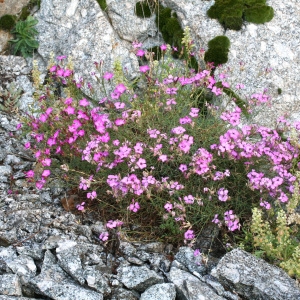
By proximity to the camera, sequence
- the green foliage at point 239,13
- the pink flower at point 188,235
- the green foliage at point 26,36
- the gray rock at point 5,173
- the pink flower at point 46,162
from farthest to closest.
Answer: the green foliage at point 26,36
the green foliage at point 239,13
the gray rock at point 5,173
the pink flower at point 46,162
the pink flower at point 188,235

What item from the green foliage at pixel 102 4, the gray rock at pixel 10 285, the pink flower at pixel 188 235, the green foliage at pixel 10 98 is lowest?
the green foliage at pixel 10 98

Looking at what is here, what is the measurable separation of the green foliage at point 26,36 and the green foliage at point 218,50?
2.38m

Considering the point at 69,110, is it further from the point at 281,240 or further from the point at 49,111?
the point at 281,240

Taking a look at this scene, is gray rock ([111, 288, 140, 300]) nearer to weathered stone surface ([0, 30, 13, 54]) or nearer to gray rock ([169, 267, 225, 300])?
gray rock ([169, 267, 225, 300])

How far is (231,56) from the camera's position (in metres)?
→ 5.72

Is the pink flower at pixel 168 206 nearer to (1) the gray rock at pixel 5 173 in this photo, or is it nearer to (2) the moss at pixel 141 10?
(1) the gray rock at pixel 5 173

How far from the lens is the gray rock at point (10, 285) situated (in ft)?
10.3

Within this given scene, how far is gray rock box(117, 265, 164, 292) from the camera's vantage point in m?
3.38

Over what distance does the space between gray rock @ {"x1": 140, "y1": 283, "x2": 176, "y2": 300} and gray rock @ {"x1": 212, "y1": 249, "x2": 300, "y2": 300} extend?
40 cm

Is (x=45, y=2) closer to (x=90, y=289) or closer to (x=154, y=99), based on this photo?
(x=154, y=99)

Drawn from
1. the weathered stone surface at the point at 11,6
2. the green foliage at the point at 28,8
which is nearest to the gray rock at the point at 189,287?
the green foliage at the point at 28,8

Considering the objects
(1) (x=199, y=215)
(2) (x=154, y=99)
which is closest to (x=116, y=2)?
(2) (x=154, y=99)

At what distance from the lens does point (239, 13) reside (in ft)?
19.1

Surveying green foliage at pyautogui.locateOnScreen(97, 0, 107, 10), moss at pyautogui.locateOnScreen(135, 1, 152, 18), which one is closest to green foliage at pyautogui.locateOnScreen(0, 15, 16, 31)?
green foliage at pyautogui.locateOnScreen(97, 0, 107, 10)
